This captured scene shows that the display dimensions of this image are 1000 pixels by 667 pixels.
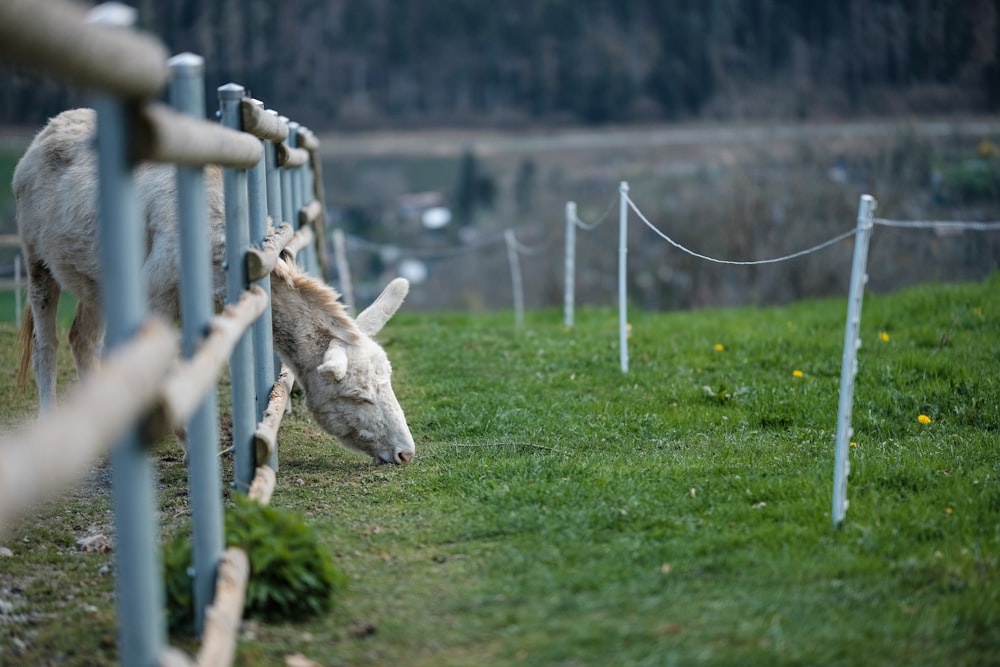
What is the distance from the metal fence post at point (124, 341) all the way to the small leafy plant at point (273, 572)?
858 millimetres

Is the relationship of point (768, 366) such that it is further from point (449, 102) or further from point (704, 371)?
point (449, 102)

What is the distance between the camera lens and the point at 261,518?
11.8 feet

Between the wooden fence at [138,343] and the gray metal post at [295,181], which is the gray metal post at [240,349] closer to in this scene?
the wooden fence at [138,343]

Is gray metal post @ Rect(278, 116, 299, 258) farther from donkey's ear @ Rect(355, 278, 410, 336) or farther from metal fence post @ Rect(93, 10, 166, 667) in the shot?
metal fence post @ Rect(93, 10, 166, 667)

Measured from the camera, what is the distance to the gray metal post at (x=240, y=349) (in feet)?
13.8

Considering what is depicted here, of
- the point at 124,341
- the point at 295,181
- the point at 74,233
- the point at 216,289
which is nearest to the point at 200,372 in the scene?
the point at 124,341

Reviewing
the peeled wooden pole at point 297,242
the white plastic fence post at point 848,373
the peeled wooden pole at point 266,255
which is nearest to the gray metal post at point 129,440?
the peeled wooden pole at point 266,255

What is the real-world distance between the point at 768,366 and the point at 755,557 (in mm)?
4108

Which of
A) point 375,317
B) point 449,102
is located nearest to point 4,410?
point 375,317

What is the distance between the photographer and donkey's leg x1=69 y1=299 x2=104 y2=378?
271 inches

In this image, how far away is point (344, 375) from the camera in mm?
5445

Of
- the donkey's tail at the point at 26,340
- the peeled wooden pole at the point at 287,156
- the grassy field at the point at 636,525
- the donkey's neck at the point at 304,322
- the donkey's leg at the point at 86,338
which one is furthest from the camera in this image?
the donkey's tail at the point at 26,340

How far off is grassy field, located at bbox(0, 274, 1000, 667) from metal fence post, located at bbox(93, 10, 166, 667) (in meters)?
0.73

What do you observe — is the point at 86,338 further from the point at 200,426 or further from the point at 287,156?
the point at 200,426
